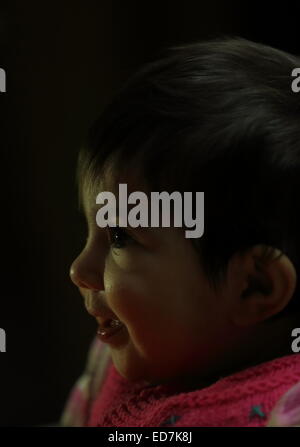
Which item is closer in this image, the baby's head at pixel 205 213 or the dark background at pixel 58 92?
the baby's head at pixel 205 213

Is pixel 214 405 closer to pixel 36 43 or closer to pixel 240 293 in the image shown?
pixel 240 293

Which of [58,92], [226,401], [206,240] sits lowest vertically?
[226,401]

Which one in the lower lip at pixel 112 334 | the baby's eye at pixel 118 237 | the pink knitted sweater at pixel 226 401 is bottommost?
the pink knitted sweater at pixel 226 401

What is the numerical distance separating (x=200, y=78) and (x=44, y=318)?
0.96 ft

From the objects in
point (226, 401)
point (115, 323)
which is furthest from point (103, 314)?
point (226, 401)

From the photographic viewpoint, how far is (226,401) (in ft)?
1.68

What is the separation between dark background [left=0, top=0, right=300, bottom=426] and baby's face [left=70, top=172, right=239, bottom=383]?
53mm

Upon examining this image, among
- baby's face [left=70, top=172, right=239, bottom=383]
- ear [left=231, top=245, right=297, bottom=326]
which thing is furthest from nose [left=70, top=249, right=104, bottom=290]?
ear [left=231, top=245, right=297, bottom=326]

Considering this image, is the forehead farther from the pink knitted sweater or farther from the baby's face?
the pink knitted sweater

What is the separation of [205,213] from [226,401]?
132 millimetres

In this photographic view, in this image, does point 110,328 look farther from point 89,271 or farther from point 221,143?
point 221,143

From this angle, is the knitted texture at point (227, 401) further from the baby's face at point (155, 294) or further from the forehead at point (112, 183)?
the forehead at point (112, 183)

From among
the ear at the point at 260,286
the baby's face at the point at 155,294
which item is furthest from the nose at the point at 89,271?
the ear at the point at 260,286

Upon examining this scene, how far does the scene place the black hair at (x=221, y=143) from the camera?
497 millimetres
